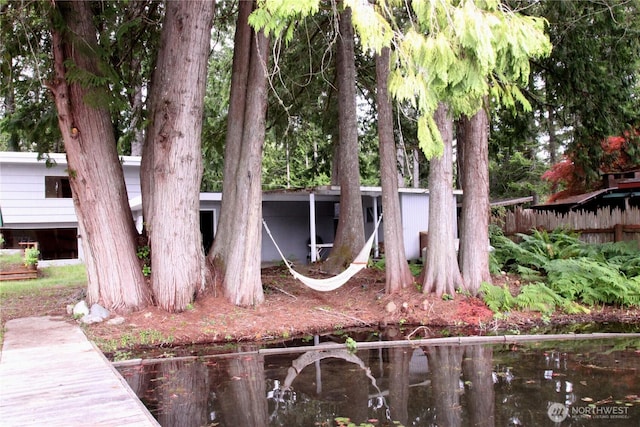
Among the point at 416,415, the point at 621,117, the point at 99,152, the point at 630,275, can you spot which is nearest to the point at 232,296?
the point at 99,152

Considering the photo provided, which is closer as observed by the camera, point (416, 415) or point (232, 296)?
point (416, 415)

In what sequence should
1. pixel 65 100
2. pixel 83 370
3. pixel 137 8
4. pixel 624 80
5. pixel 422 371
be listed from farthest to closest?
pixel 624 80 < pixel 137 8 < pixel 65 100 < pixel 422 371 < pixel 83 370

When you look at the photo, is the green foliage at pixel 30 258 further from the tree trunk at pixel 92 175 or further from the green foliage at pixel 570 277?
the green foliage at pixel 570 277

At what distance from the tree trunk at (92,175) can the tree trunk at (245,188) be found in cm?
149

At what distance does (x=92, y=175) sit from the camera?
303 inches

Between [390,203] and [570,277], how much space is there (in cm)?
344

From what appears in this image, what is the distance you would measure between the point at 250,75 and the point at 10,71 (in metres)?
3.79

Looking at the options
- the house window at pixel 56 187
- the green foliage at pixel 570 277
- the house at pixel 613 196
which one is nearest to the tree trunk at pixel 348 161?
the green foliage at pixel 570 277

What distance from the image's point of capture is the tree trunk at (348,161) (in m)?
12.2

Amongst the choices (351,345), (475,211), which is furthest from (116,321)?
(475,211)

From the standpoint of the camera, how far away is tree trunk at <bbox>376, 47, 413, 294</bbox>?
9367 mm

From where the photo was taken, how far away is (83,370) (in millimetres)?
5113

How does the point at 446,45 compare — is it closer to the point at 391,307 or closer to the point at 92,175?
the point at 391,307

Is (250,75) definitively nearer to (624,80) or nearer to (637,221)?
(624,80)
